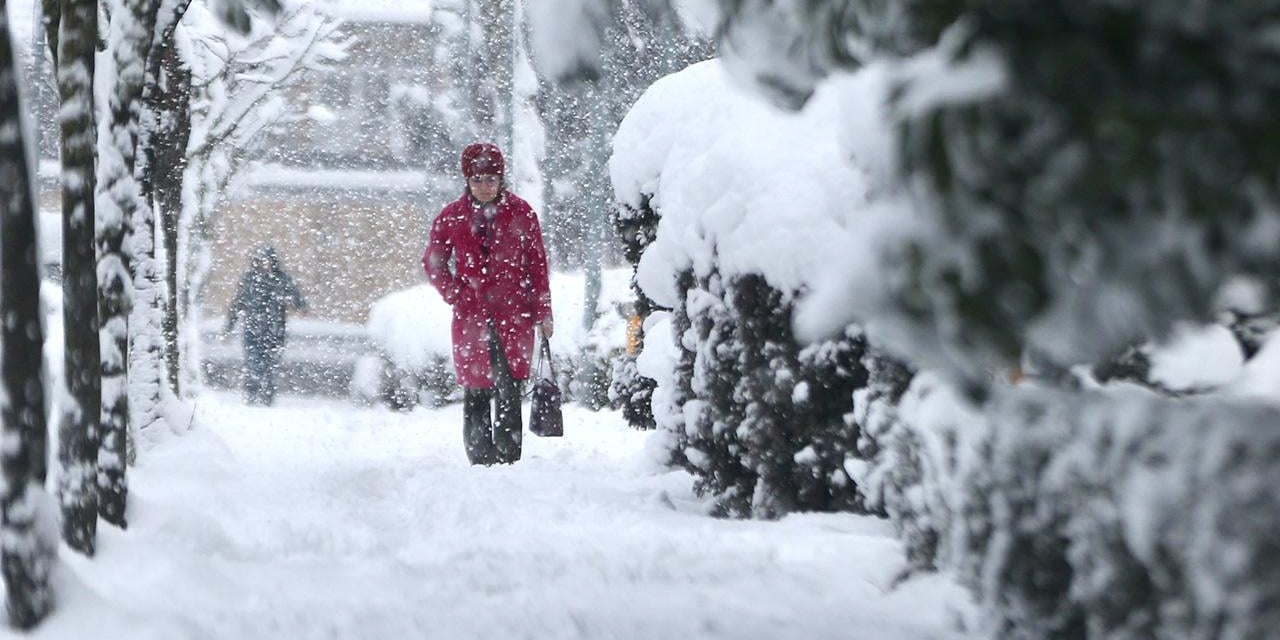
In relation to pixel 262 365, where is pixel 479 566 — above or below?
above

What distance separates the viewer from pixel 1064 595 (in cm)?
236

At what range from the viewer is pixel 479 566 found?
4.36m

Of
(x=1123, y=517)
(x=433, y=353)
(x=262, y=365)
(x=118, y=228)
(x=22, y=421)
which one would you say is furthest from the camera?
(x=262, y=365)

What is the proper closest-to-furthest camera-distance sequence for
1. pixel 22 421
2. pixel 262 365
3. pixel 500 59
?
pixel 22 421, pixel 262 365, pixel 500 59

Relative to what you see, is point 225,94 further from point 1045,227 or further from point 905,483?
point 1045,227

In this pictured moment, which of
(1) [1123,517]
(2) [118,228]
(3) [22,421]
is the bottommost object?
(3) [22,421]

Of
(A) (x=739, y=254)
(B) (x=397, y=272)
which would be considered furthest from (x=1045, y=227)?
(B) (x=397, y=272)

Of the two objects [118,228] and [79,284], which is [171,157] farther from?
[79,284]

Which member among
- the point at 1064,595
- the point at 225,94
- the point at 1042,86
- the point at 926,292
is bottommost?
the point at 1064,595

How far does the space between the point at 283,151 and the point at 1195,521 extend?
38.8 meters

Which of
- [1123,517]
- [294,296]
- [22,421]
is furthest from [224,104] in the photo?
[1123,517]

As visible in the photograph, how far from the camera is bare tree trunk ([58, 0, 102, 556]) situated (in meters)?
3.99

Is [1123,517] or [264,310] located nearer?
[1123,517]

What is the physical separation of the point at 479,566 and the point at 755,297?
4.63 feet
